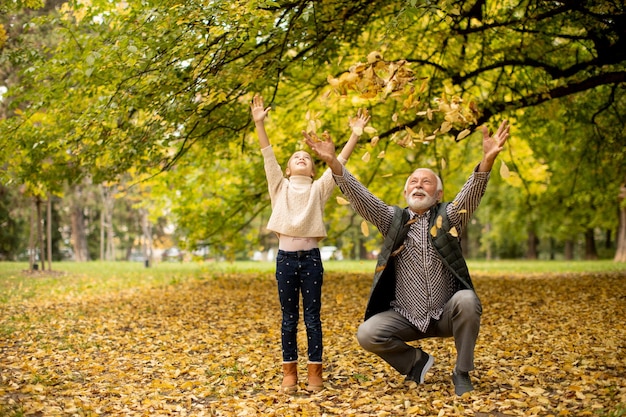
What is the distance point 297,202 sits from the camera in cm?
456

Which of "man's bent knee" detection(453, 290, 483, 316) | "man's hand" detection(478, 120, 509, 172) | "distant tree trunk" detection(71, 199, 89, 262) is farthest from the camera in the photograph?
"distant tree trunk" detection(71, 199, 89, 262)

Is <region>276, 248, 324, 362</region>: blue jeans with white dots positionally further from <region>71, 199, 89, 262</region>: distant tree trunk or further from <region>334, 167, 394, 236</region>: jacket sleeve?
<region>71, 199, 89, 262</region>: distant tree trunk

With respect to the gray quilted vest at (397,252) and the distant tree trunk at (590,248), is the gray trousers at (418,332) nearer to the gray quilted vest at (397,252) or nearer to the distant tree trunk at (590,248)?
the gray quilted vest at (397,252)

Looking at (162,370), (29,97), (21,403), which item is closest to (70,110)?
(29,97)

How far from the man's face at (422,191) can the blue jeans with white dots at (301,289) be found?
792 millimetres

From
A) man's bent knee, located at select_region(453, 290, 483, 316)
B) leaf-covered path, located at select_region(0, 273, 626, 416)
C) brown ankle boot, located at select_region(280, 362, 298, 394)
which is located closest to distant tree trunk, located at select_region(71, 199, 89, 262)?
leaf-covered path, located at select_region(0, 273, 626, 416)

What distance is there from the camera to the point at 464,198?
425 centimetres

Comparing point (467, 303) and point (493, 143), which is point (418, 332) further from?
point (493, 143)

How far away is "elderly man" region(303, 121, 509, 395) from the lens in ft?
13.9

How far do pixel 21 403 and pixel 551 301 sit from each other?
758 centimetres

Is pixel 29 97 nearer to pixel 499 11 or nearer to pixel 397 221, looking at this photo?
pixel 397 221

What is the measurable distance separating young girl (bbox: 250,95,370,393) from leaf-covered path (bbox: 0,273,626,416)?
331 millimetres

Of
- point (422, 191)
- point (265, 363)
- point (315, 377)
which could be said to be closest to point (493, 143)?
point (422, 191)

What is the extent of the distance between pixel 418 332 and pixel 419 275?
1.36 ft
